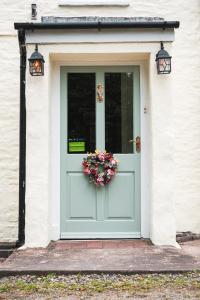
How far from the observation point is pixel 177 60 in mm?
7652

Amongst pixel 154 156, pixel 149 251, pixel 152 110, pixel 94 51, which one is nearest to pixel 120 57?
pixel 94 51

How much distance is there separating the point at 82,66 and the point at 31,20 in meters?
1.25

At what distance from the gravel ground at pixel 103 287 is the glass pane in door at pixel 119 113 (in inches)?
96.2

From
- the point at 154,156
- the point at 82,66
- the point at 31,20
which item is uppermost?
the point at 31,20

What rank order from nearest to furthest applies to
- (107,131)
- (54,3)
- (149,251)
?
(149,251)
(107,131)
(54,3)

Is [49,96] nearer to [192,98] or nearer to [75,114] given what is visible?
[75,114]

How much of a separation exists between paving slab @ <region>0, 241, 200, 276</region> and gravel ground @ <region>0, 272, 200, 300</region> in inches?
3.5

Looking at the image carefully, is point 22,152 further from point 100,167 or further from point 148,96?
point 148,96

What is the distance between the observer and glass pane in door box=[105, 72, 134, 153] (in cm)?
726

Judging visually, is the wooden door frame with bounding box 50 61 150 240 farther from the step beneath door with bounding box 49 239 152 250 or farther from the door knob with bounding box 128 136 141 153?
the step beneath door with bounding box 49 239 152 250

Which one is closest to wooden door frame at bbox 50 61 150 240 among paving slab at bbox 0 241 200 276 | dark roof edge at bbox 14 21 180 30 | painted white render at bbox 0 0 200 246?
painted white render at bbox 0 0 200 246

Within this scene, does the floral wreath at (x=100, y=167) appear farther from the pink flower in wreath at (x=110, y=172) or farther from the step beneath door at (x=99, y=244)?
the step beneath door at (x=99, y=244)

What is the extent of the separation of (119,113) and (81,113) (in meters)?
0.59

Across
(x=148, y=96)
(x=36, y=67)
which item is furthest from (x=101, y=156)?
(x=36, y=67)
